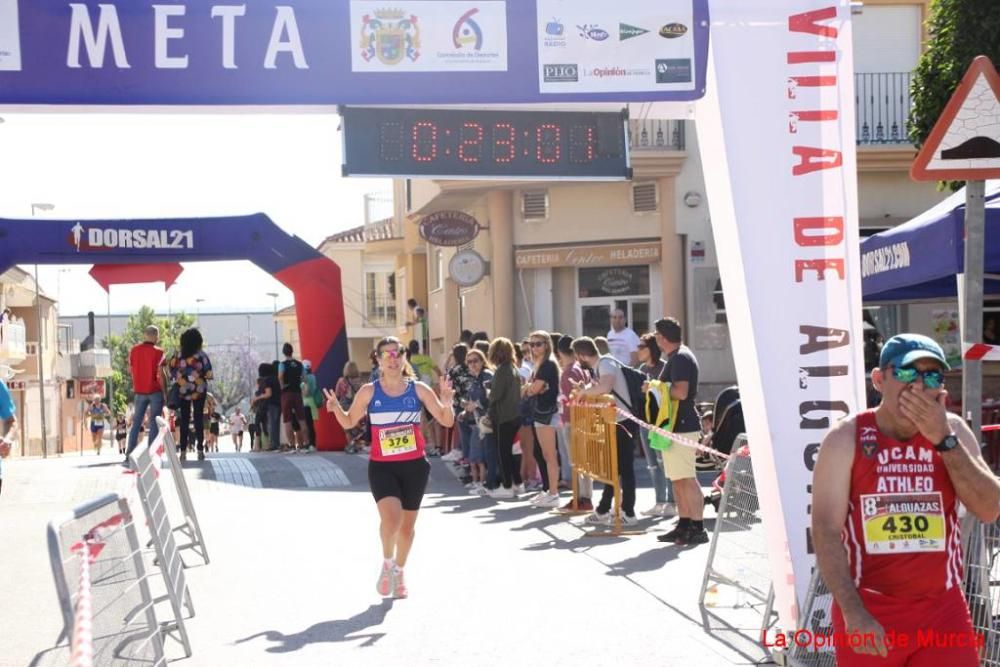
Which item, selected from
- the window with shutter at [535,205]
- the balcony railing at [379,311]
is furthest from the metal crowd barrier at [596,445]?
the balcony railing at [379,311]

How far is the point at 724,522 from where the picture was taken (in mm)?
9070

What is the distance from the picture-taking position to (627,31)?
8312 millimetres

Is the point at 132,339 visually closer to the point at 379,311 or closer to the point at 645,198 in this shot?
the point at 379,311

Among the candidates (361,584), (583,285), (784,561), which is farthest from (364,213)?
(784,561)

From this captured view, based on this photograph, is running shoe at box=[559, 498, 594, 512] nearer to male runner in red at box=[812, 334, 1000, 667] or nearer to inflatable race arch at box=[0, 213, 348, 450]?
inflatable race arch at box=[0, 213, 348, 450]

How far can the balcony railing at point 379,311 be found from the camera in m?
62.4

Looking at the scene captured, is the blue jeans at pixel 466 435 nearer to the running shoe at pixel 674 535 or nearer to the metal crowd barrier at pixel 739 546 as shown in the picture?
the running shoe at pixel 674 535

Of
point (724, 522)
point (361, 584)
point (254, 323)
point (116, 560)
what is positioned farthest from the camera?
point (254, 323)

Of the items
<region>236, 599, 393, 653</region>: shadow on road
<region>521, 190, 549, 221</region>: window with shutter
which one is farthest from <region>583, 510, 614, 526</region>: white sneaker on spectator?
<region>521, 190, 549, 221</region>: window with shutter

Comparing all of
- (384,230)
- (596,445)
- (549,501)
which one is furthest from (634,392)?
(384,230)

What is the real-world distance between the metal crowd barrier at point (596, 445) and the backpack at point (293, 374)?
9749 millimetres

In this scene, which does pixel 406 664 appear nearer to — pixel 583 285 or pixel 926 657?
pixel 926 657

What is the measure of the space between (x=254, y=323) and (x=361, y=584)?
164 meters

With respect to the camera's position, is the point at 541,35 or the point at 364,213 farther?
the point at 364,213
